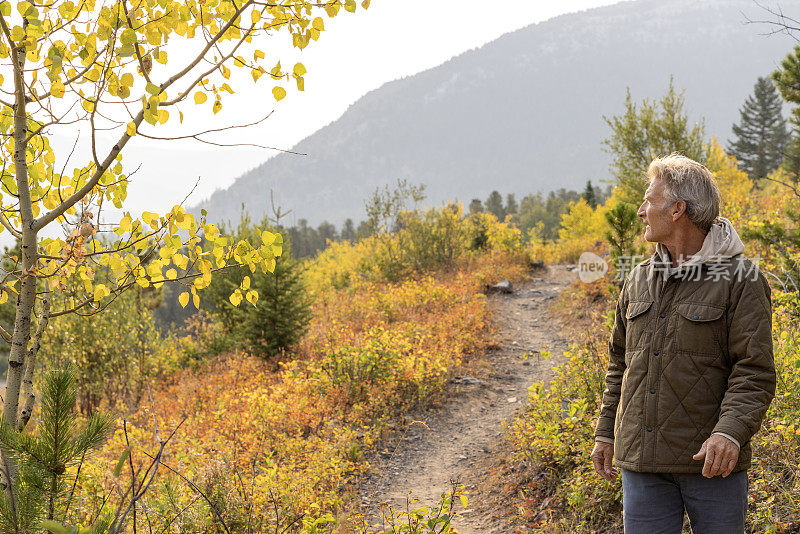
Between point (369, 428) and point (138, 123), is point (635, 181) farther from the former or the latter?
point (138, 123)

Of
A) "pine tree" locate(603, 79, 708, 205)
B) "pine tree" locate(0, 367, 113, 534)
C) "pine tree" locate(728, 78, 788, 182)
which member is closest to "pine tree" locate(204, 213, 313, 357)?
"pine tree" locate(0, 367, 113, 534)

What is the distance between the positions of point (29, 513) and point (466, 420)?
5.64 m

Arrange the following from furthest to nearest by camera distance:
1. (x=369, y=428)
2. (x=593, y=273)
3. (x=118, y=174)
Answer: (x=593, y=273)
(x=369, y=428)
(x=118, y=174)

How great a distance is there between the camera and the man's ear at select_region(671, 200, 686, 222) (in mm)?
1896

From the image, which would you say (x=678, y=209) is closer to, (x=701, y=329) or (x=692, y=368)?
(x=701, y=329)

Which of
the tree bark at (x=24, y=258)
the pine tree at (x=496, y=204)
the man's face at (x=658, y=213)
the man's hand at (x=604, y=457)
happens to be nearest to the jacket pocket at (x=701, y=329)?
the man's face at (x=658, y=213)

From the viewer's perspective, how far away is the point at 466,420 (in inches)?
256

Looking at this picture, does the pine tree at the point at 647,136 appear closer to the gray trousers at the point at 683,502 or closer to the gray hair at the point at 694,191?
the gray hair at the point at 694,191

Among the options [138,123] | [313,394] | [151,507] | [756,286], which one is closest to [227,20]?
[138,123]

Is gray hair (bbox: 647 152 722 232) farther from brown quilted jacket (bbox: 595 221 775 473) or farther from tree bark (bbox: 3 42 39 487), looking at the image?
tree bark (bbox: 3 42 39 487)

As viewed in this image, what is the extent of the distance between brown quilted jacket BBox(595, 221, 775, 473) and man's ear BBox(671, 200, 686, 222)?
0.19 metres

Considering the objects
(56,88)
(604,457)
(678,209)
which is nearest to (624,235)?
(604,457)

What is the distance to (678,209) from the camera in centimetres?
191

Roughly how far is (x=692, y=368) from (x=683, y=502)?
1.76 feet
